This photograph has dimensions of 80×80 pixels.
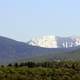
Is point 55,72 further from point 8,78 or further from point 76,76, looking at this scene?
point 8,78

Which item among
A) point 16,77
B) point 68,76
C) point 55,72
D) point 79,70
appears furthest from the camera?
point 79,70

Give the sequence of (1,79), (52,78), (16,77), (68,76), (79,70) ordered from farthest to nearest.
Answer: (79,70) → (68,76) → (52,78) → (16,77) → (1,79)

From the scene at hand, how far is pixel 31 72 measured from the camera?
39250 millimetres

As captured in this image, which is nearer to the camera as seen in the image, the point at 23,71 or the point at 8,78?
the point at 8,78

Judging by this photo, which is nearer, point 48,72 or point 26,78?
point 26,78

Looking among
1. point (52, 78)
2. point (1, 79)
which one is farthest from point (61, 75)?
point (1, 79)

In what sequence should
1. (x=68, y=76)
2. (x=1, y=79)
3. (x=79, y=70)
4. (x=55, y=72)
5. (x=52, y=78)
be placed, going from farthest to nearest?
(x=79, y=70), (x=55, y=72), (x=68, y=76), (x=52, y=78), (x=1, y=79)

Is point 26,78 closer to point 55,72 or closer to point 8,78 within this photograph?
point 8,78

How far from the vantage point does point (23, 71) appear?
39.3 m

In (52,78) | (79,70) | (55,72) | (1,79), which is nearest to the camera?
(1,79)

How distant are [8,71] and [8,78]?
6.24 metres

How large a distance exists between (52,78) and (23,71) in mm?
4227

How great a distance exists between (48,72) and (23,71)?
8.31ft

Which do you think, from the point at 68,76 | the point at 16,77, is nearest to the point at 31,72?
the point at 68,76
